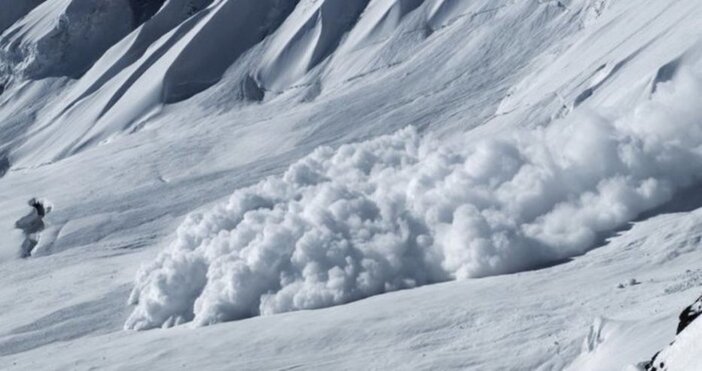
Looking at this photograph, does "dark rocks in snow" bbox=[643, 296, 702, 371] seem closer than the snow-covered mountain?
Yes

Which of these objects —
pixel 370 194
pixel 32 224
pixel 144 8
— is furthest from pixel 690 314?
pixel 144 8

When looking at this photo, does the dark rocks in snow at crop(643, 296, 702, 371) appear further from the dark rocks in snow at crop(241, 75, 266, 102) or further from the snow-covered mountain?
the dark rocks in snow at crop(241, 75, 266, 102)

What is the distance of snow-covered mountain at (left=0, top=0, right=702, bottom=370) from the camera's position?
80.0 feet

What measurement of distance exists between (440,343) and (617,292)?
3738mm

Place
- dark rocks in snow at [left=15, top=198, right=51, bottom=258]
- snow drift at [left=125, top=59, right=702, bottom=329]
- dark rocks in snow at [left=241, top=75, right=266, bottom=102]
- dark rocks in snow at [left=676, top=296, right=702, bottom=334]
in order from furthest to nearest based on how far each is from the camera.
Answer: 1. dark rocks in snow at [left=241, top=75, right=266, bottom=102]
2. dark rocks in snow at [left=15, top=198, right=51, bottom=258]
3. snow drift at [left=125, top=59, right=702, bottom=329]
4. dark rocks in snow at [left=676, top=296, right=702, bottom=334]

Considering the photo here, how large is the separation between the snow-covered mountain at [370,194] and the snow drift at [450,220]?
6cm

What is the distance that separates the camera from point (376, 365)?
23266mm

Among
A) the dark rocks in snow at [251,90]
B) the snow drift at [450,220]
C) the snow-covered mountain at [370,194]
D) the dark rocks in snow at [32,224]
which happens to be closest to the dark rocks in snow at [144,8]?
the snow-covered mountain at [370,194]

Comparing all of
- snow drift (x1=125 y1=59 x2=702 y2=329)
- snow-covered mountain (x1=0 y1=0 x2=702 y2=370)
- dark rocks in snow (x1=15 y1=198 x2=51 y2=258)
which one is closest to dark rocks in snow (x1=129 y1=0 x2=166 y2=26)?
snow-covered mountain (x1=0 y1=0 x2=702 y2=370)

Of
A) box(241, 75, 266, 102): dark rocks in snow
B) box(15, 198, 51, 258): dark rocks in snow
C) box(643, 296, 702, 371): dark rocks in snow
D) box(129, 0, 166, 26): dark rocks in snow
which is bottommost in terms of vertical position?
box(15, 198, 51, 258): dark rocks in snow

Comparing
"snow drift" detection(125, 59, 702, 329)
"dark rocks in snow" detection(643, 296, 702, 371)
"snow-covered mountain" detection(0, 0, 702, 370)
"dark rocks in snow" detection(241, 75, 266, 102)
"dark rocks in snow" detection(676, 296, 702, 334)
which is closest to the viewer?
"dark rocks in snow" detection(643, 296, 702, 371)

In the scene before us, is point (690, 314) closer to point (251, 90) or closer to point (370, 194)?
point (370, 194)

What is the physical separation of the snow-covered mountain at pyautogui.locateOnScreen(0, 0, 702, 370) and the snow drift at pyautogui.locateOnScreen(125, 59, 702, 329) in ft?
0.21

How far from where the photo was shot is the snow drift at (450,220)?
2853 centimetres
